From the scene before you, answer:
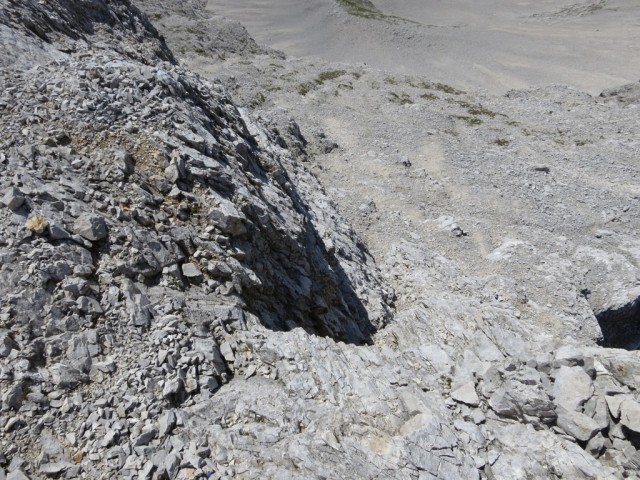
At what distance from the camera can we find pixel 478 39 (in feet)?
291

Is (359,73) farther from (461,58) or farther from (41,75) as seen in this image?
(41,75)

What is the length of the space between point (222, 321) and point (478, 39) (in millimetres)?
99580

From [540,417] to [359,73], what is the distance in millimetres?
53808

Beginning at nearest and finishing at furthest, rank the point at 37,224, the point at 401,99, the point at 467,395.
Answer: the point at 37,224, the point at 467,395, the point at 401,99

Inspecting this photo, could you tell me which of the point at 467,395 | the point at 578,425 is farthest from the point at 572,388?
the point at 467,395

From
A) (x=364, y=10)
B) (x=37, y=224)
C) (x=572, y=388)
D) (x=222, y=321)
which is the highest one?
(x=364, y=10)

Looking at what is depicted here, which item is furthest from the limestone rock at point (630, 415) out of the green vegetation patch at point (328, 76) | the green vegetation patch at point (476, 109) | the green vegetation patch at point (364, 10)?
the green vegetation patch at point (364, 10)

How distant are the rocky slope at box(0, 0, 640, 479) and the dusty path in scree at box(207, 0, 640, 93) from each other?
60.1m

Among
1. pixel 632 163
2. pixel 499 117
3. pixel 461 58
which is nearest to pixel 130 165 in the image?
pixel 632 163

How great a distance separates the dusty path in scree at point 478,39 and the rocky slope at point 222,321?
6011 cm

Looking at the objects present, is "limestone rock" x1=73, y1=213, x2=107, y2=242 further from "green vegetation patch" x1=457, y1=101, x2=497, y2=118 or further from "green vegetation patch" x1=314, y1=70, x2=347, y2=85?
"green vegetation patch" x1=314, y1=70, x2=347, y2=85

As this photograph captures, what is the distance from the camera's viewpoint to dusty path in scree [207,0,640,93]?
72750mm

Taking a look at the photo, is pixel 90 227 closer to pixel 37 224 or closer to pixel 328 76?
pixel 37 224

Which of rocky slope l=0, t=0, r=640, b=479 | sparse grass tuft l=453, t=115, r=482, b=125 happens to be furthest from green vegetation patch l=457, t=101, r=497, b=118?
rocky slope l=0, t=0, r=640, b=479
